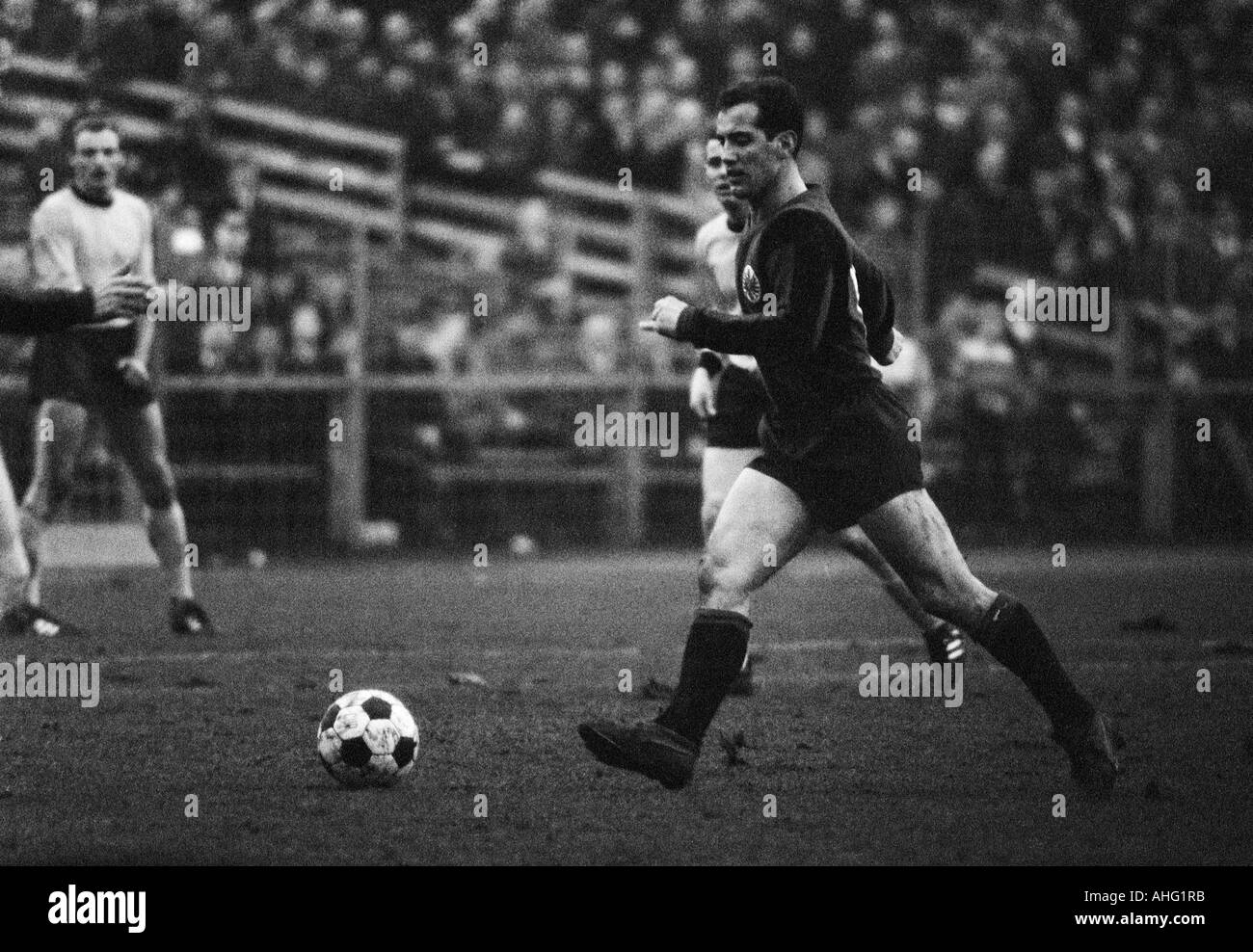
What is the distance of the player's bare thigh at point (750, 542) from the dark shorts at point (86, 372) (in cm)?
484

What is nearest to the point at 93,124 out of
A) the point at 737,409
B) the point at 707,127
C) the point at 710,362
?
the point at 710,362

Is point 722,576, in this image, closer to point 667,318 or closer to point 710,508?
point 667,318

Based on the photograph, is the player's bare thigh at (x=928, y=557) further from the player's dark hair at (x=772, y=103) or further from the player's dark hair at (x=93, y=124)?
the player's dark hair at (x=93, y=124)

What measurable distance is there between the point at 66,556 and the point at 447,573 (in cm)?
268

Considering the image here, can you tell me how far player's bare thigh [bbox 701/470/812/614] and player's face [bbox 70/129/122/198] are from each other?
5.13 m

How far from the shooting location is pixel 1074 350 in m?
18.7

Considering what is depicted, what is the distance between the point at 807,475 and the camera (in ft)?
23.0
